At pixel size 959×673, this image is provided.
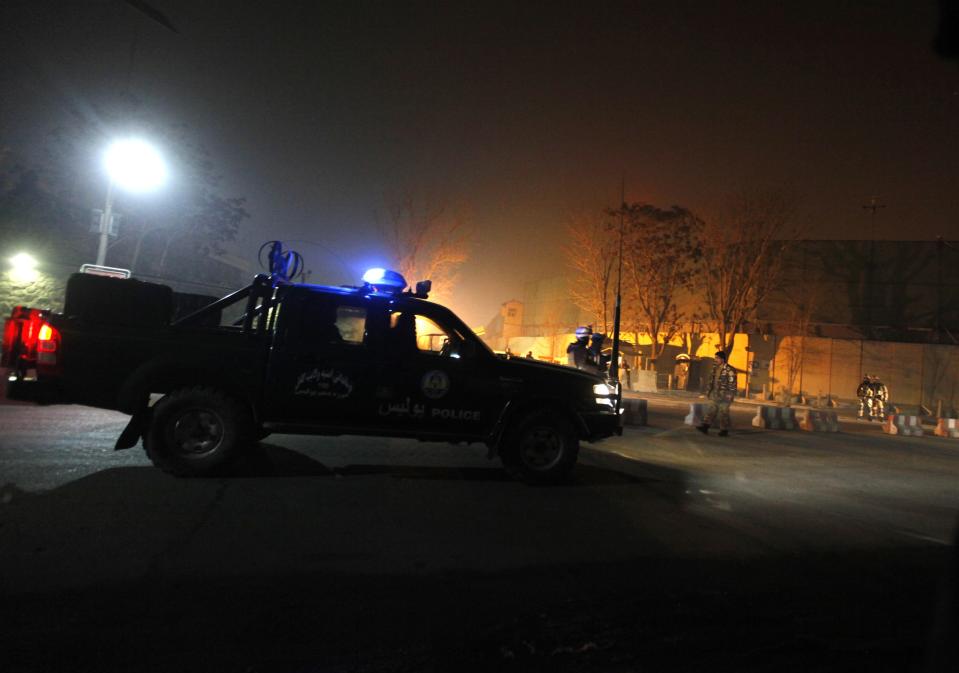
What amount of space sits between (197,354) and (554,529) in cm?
384

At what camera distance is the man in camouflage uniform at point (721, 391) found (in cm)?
1227

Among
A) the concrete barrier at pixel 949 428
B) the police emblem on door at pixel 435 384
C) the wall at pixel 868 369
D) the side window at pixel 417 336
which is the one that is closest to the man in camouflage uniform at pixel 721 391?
the side window at pixel 417 336

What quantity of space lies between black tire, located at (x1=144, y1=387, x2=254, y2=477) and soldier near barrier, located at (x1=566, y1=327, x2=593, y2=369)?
703 cm

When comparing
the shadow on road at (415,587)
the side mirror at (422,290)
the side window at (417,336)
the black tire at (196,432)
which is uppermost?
the side mirror at (422,290)

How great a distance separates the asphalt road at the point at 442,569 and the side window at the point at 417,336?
4.75 ft

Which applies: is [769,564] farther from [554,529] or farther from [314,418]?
[314,418]

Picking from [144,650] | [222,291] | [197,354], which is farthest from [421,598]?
[222,291]

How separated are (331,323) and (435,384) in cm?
127

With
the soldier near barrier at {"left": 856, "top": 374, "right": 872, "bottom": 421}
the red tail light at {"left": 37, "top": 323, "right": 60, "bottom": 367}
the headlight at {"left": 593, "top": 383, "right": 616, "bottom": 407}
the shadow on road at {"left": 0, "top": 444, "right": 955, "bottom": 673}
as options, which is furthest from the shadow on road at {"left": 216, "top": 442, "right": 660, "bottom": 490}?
Result: the soldier near barrier at {"left": 856, "top": 374, "right": 872, "bottom": 421}

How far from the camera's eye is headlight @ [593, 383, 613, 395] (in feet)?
22.3

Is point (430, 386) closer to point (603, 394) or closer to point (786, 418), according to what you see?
point (603, 394)

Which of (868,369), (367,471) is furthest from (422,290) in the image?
(868,369)

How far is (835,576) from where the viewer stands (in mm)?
4281

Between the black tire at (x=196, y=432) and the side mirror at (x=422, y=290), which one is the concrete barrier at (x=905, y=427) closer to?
the side mirror at (x=422, y=290)
